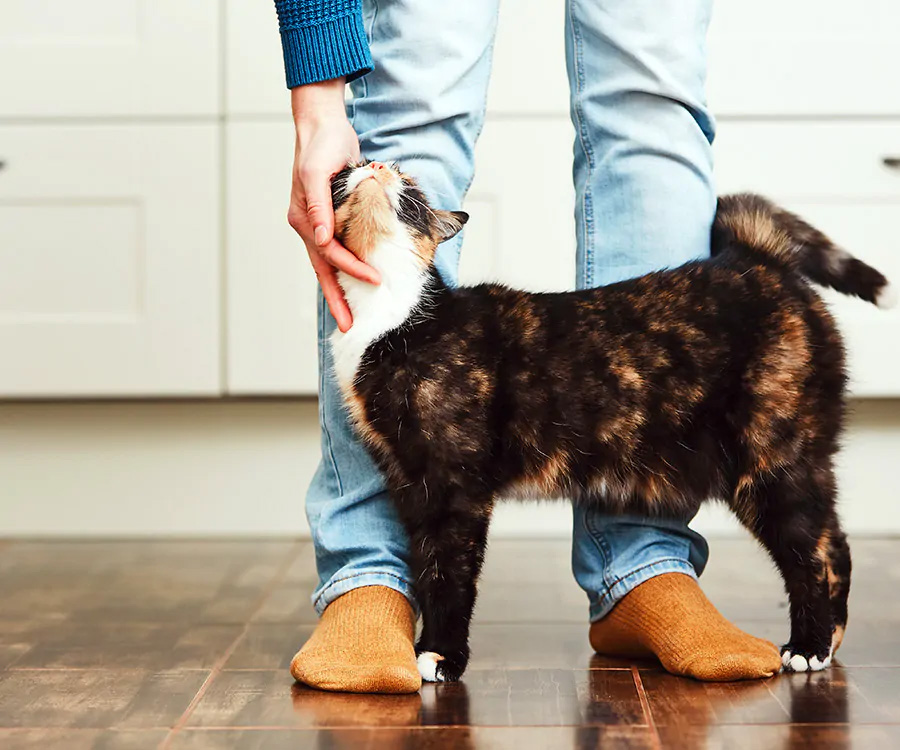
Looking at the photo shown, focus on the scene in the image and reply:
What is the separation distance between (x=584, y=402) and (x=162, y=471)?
1217mm

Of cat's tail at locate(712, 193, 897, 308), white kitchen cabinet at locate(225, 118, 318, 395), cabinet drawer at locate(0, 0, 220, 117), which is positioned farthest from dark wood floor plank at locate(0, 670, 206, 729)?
cabinet drawer at locate(0, 0, 220, 117)

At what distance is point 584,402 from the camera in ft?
3.79

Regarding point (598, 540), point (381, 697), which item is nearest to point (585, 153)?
point (598, 540)

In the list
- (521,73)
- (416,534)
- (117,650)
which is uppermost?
(521,73)

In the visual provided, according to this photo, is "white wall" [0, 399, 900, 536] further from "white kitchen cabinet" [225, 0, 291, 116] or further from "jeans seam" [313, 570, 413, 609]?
"jeans seam" [313, 570, 413, 609]

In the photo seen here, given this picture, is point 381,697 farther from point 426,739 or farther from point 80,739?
point 80,739

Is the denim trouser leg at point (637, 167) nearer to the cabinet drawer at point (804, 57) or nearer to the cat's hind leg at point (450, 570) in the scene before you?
the cat's hind leg at point (450, 570)

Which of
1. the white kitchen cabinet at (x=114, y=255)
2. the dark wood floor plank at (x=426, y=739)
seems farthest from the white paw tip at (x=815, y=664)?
the white kitchen cabinet at (x=114, y=255)

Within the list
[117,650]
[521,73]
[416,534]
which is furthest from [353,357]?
[521,73]

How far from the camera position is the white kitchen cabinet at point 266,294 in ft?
6.69

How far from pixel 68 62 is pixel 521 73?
0.83m

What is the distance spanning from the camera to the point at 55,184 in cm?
205

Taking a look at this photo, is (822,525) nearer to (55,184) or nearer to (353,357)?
(353,357)

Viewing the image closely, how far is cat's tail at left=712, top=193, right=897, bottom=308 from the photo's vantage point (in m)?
1.23
